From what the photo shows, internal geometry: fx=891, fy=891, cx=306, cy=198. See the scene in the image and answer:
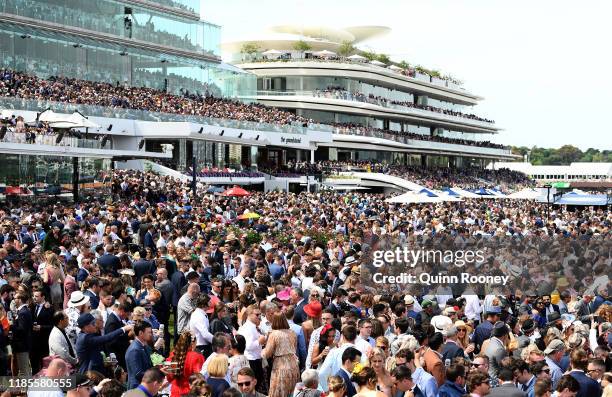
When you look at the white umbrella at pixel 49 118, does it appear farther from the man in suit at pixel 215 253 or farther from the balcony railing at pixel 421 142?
Result: the balcony railing at pixel 421 142

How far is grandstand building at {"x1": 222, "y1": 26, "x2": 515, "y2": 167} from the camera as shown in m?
83.0

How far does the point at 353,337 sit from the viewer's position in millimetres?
9609

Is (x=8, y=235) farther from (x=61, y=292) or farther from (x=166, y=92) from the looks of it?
(x=166, y=92)

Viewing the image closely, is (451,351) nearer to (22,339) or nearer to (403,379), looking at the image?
(403,379)

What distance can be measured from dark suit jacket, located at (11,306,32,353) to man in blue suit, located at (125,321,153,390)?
189cm

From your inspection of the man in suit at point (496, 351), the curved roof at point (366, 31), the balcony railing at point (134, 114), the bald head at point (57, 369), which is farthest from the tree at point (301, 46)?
the bald head at point (57, 369)

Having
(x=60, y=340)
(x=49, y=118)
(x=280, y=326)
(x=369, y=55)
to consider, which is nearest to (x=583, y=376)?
(x=280, y=326)

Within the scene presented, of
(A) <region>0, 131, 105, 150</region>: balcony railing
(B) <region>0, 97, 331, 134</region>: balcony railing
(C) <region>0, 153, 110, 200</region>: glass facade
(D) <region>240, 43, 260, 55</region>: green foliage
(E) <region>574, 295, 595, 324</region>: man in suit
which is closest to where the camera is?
(E) <region>574, 295, 595, 324</region>: man in suit

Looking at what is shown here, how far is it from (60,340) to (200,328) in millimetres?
1696

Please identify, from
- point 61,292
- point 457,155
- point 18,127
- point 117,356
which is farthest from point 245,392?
point 457,155

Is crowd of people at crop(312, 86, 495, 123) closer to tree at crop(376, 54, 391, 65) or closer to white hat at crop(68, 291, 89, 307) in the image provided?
tree at crop(376, 54, 391, 65)

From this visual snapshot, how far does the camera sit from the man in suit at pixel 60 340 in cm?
988

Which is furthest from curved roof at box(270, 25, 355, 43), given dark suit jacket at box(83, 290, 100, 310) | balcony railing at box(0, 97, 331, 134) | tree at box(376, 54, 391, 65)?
dark suit jacket at box(83, 290, 100, 310)

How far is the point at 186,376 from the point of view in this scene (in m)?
9.01
